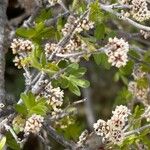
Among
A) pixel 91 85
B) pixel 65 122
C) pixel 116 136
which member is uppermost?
pixel 116 136

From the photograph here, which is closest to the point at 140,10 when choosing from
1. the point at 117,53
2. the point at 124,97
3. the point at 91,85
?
the point at 117,53

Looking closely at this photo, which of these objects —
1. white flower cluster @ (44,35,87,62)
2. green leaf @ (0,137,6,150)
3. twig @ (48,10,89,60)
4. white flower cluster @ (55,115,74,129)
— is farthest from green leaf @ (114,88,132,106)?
green leaf @ (0,137,6,150)

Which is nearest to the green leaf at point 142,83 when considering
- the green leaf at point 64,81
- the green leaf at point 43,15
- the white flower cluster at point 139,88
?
the white flower cluster at point 139,88

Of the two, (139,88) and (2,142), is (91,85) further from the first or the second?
(2,142)

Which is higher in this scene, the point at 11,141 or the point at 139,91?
the point at 11,141

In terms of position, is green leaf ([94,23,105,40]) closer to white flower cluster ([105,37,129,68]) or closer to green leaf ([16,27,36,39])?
green leaf ([16,27,36,39])

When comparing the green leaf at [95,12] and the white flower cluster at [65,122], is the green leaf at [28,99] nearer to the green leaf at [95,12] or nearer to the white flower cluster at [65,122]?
the green leaf at [95,12]
